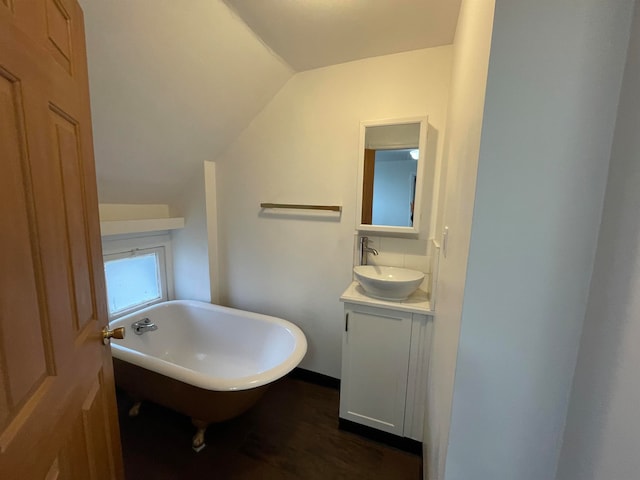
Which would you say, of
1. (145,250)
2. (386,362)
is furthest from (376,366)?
(145,250)

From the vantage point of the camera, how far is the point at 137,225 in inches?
80.5

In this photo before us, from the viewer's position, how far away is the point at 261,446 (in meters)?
1.63

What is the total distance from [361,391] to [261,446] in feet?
2.28

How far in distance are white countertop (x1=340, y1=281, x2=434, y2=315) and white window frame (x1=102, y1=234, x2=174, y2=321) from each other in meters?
1.84

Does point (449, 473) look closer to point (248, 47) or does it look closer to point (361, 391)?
point (361, 391)

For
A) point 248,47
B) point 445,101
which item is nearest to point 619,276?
point 445,101

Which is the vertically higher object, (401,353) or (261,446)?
(401,353)

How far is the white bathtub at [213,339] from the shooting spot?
202 cm

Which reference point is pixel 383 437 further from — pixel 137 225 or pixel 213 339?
pixel 137 225

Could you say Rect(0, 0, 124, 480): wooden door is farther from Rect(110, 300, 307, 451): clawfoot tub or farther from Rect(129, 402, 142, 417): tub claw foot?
Rect(129, 402, 142, 417): tub claw foot

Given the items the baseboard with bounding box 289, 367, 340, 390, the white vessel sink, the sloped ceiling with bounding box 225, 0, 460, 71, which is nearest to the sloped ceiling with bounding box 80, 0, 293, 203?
the sloped ceiling with bounding box 225, 0, 460, 71

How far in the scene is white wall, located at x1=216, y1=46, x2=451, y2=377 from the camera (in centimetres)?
175

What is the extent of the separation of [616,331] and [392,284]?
101cm

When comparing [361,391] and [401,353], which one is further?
[361,391]
